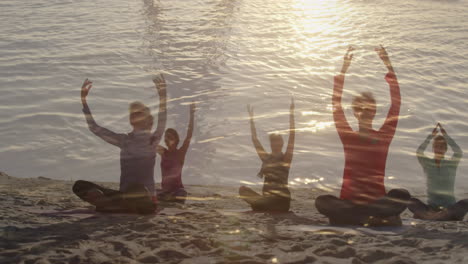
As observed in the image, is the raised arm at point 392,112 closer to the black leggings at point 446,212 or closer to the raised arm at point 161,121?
the black leggings at point 446,212

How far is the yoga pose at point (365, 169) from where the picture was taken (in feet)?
15.0

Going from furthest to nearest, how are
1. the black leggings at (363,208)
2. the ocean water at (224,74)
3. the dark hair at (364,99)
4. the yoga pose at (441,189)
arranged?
1. the ocean water at (224,74)
2. the yoga pose at (441,189)
3. the black leggings at (363,208)
4. the dark hair at (364,99)

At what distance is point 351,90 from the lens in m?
16.7

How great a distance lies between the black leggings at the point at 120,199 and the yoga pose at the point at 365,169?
1.71 metres

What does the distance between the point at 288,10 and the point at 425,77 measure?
12664mm

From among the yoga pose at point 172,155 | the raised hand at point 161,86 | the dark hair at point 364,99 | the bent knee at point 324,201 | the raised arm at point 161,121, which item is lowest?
the bent knee at point 324,201

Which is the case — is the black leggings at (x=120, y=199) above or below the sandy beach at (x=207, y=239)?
above

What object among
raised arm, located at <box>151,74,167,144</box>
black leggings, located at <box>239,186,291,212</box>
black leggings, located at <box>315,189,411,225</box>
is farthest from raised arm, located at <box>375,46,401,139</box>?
raised arm, located at <box>151,74,167,144</box>

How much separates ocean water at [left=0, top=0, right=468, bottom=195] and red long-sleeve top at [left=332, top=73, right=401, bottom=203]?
4.38 meters

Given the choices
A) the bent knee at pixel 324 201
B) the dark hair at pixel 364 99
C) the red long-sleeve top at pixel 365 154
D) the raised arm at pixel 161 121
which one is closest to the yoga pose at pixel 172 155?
the raised arm at pixel 161 121

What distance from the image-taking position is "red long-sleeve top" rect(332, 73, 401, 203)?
4602mm

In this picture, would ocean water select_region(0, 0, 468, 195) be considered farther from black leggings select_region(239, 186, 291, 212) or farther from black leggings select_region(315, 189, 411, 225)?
black leggings select_region(315, 189, 411, 225)

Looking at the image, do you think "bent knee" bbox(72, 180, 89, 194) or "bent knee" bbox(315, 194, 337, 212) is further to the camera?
"bent knee" bbox(72, 180, 89, 194)

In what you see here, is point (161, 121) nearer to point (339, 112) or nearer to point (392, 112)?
point (339, 112)
